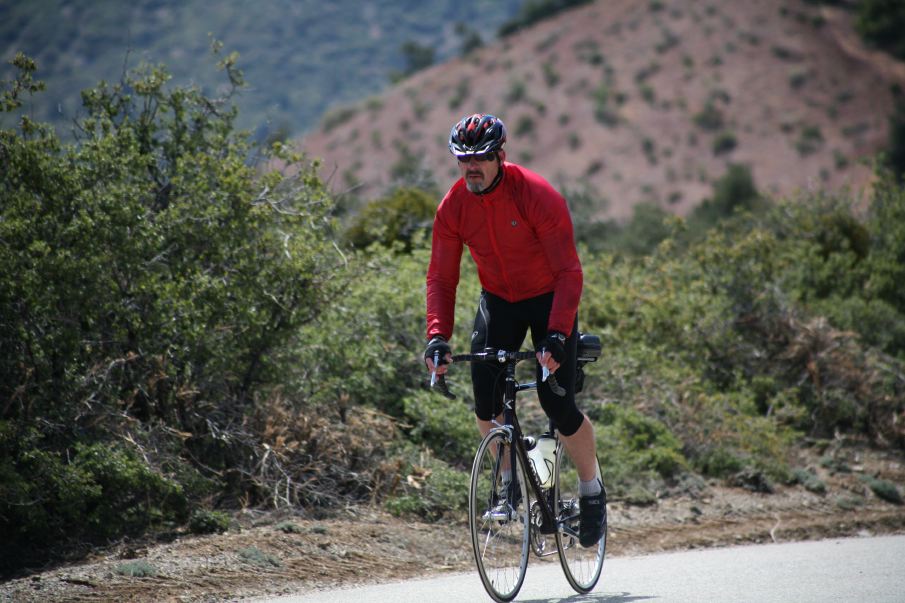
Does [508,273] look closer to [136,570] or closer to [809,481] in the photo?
[136,570]

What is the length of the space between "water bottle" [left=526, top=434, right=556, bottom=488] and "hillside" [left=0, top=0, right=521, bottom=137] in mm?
132796

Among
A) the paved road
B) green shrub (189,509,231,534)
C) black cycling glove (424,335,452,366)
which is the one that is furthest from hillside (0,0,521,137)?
black cycling glove (424,335,452,366)

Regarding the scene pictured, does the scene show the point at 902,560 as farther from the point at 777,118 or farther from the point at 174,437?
the point at 777,118

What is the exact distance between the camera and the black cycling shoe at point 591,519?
6.36 meters

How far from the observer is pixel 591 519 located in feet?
21.1

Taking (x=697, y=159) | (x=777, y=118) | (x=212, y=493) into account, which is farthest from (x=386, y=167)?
(x=212, y=493)

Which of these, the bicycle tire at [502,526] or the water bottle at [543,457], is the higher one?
the water bottle at [543,457]

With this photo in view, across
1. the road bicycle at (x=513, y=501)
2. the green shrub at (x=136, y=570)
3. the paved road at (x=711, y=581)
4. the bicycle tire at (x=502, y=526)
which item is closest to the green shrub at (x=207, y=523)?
the green shrub at (x=136, y=570)

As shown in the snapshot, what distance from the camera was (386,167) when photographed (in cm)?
7062

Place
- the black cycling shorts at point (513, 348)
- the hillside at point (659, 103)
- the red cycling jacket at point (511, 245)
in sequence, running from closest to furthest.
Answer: the red cycling jacket at point (511, 245)
the black cycling shorts at point (513, 348)
the hillside at point (659, 103)

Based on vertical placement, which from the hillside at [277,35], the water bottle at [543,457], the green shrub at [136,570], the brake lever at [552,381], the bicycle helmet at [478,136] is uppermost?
the hillside at [277,35]

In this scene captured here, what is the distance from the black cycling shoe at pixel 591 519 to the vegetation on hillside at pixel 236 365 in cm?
220

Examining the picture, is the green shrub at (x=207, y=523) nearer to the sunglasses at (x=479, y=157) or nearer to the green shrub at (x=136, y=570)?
the green shrub at (x=136, y=570)

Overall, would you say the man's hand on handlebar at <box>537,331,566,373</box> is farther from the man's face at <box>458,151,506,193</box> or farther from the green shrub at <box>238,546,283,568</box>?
the green shrub at <box>238,546,283,568</box>
